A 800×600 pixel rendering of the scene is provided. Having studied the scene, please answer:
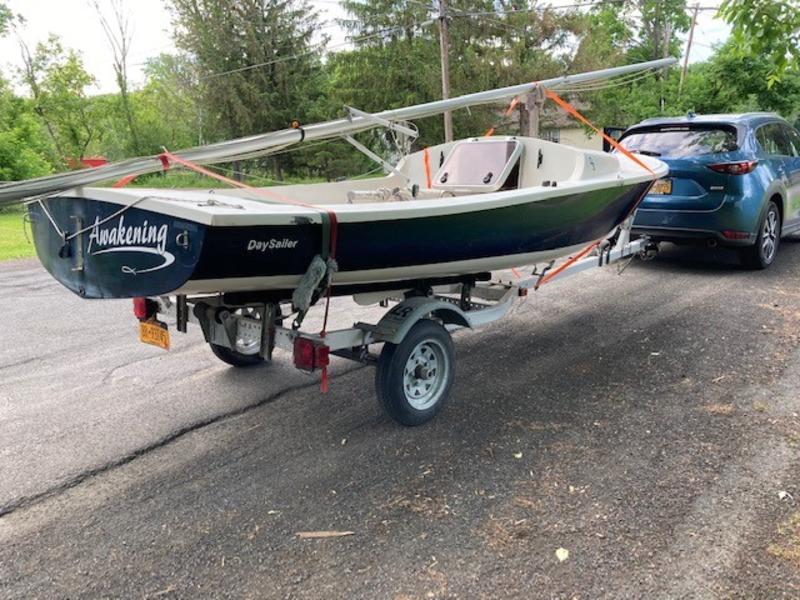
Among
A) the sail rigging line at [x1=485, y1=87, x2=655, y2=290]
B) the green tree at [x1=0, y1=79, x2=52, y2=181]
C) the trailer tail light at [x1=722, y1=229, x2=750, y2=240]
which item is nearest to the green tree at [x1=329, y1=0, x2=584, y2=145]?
the green tree at [x1=0, y1=79, x2=52, y2=181]

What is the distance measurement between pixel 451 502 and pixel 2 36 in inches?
1609

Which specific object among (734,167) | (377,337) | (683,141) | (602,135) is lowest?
(377,337)

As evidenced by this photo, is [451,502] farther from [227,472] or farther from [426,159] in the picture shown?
[426,159]

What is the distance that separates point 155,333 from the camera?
4012 mm

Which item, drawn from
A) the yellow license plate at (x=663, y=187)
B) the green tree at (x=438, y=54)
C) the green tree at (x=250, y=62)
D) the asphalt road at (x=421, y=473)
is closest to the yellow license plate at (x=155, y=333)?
the asphalt road at (x=421, y=473)

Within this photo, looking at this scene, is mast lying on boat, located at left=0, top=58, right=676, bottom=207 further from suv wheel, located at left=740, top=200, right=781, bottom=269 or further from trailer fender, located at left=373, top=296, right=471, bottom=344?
suv wheel, located at left=740, top=200, right=781, bottom=269

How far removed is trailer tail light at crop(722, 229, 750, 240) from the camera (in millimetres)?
7207

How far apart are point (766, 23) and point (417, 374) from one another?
3.09 metres

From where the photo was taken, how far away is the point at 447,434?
390cm

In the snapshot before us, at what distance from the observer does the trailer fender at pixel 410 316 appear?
387 centimetres

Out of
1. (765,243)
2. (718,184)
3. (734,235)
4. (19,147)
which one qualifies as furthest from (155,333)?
(19,147)

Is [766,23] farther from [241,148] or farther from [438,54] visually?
[438,54]

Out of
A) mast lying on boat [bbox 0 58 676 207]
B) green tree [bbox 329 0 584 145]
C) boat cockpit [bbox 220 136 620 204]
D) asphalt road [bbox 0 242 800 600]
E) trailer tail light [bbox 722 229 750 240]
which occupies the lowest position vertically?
asphalt road [bbox 0 242 800 600]

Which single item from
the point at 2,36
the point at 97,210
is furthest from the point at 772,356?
the point at 2,36
